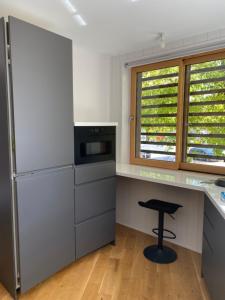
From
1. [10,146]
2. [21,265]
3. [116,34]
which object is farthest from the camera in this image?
[116,34]

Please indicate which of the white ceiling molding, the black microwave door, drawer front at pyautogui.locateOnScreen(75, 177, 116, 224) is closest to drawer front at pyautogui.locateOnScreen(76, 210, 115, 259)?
drawer front at pyautogui.locateOnScreen(75, 177, 116, 224)

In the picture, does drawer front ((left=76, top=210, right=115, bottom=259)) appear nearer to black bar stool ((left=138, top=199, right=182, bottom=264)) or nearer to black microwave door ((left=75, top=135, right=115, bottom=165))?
black bar stool ((left=138, top=199, right=182, bottom=264))

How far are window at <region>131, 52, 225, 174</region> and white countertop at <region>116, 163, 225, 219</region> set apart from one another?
0.55ft

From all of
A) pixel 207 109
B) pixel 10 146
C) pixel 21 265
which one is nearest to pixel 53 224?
pixel 21 265

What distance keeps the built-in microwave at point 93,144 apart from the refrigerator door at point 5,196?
2.06 feet

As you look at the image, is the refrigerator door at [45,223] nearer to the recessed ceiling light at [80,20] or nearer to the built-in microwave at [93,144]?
the built-in microwave at [93,144]

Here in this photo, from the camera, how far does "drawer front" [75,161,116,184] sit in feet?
7.05

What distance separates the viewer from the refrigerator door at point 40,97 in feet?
5.35

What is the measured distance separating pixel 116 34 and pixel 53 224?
201 centimetres

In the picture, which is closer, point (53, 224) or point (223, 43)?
point (53, 224)

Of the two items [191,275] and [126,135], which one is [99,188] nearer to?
[126,135]

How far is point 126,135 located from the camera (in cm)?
308

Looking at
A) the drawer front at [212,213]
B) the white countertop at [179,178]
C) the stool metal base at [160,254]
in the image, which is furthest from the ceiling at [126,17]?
the stool metal base at [160,254]

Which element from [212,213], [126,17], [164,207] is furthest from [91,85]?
[212,213]
